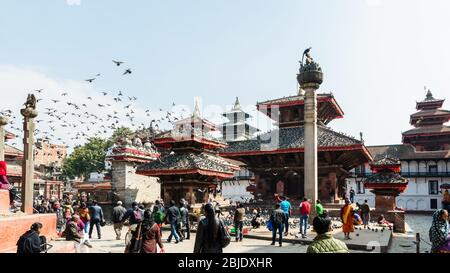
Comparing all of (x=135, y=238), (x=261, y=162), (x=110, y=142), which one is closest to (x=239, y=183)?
(x=110, y=142)

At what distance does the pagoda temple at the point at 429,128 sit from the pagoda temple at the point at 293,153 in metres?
24.5

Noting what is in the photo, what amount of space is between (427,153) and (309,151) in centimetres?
3929

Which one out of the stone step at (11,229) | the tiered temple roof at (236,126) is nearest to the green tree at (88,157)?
the tiered temple roof at (236,126)

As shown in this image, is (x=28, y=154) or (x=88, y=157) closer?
(x=28, y=154)

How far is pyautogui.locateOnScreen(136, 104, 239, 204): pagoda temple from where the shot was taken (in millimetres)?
22406

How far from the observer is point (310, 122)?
18250mm

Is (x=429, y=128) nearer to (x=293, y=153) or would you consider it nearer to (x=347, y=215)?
(x=293, y=153)

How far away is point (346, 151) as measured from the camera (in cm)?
2548

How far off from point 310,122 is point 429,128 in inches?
1617

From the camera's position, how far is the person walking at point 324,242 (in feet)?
14.1

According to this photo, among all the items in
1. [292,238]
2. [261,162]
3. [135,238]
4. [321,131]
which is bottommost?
[292,238]

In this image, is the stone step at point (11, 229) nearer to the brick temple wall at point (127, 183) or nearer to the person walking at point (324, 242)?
the person walking at point (324, 242)

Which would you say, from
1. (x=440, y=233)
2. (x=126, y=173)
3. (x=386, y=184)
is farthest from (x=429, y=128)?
(x=440, y=233)
